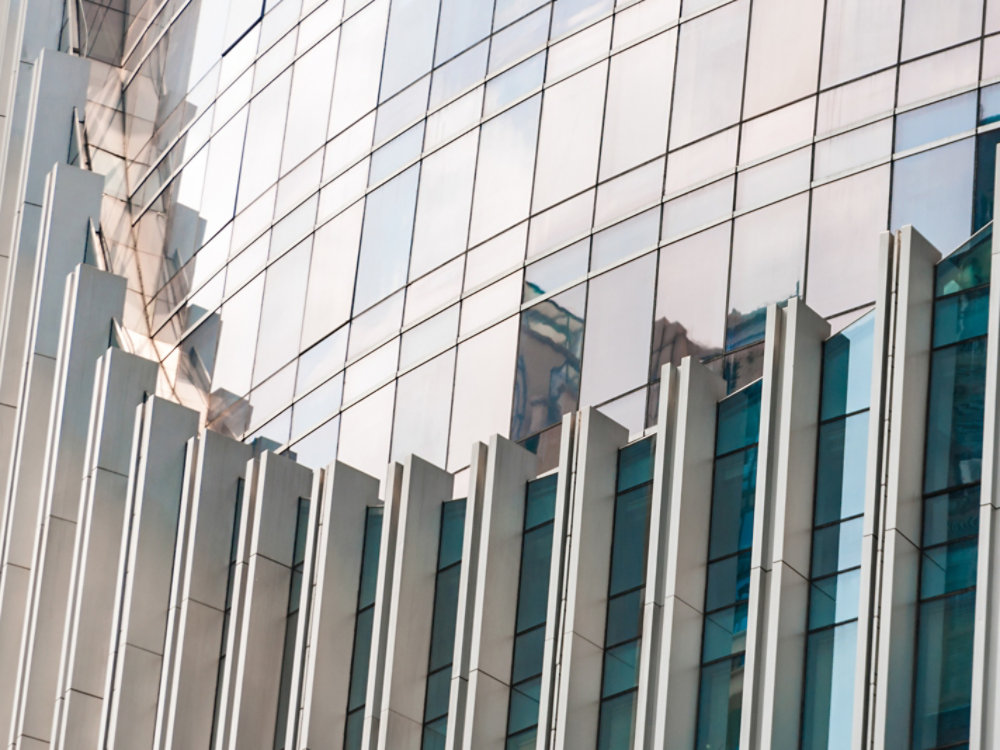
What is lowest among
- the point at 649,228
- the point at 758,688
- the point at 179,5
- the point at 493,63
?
the point at 758,688

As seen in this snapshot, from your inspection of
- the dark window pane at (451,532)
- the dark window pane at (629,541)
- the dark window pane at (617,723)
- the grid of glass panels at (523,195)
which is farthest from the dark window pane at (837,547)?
the dark window pane at (451,532)

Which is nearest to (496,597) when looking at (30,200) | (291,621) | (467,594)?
(467,594)

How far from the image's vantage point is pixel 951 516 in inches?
1028

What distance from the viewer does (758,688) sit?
89.1 feet

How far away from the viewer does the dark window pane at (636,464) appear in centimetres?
3134

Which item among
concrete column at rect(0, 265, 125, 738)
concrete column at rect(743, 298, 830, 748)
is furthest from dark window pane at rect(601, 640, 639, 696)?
concrete column at rect(0, 265, 125, 738)

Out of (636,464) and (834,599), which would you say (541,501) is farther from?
(834,599)

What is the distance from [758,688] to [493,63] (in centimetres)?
1723

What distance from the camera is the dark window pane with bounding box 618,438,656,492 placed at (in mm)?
31344

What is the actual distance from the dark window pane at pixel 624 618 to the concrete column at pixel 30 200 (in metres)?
21.5

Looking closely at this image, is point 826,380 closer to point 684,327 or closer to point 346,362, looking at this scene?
point 684,327

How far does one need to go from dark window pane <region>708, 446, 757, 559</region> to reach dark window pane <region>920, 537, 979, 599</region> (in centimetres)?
351

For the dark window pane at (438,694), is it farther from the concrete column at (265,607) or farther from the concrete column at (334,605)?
the concrete column at (265,607)

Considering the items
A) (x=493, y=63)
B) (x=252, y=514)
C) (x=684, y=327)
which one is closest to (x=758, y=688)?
(x=684, y=327)
